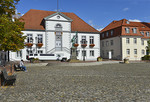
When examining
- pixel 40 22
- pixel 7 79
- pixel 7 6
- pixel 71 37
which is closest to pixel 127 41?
pixel 71 37

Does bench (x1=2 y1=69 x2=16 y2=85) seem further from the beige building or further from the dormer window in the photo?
the beige building

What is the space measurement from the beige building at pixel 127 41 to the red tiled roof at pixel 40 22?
20.1ft

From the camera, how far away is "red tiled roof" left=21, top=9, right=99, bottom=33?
119 feet

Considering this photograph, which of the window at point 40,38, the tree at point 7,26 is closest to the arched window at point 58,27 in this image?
the window at point 40,38

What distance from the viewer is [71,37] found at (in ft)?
125

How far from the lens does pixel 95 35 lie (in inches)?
1558

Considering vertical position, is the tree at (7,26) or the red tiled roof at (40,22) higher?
the red tiled roof at (40,22)

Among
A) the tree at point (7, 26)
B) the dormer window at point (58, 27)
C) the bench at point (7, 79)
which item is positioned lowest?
the bench at point (7, 79)

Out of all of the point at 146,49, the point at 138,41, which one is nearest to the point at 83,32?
the point at 138,41

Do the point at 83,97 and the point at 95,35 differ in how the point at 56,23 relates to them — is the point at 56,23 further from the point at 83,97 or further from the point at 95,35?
the point at 83,97

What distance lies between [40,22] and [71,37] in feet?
24.6

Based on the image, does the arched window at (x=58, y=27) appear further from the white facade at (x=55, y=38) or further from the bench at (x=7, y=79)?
the bench at (x=7, y=79)

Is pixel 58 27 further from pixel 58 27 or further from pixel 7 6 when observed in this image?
pixel 7 6

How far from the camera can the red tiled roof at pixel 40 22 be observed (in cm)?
3622
